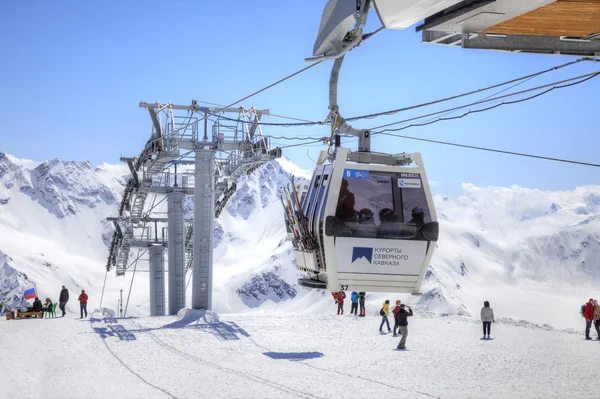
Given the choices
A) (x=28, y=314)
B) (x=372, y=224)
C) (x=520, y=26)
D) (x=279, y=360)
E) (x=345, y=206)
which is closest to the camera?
(x=520, y=26)

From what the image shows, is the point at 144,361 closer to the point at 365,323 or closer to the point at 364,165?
the point at 364,165

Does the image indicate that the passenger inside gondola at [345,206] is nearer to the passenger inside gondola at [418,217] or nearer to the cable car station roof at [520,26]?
the passenger inside gondola at [418,217]

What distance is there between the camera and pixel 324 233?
12.3 metres

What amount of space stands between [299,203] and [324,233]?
155 centimetres

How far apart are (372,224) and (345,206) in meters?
0.59

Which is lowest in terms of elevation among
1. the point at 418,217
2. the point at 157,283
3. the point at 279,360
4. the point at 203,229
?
the point at 157,283

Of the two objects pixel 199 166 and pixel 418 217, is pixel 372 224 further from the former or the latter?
pixel 199 166

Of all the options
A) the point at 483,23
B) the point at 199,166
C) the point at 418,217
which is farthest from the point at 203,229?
the point at 483,23

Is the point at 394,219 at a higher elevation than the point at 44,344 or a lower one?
higher

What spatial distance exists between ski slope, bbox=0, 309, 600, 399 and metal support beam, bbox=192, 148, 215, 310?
1992 mm

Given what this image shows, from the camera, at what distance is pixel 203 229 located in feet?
102

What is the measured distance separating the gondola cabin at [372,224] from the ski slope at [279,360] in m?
3.91

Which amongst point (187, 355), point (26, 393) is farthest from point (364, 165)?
point (187, 355)

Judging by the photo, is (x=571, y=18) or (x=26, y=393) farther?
(x=26, y=393)
